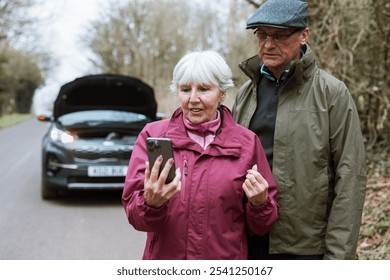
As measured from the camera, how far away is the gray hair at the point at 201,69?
2.27m

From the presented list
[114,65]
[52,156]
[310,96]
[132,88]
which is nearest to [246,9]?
[132,88]

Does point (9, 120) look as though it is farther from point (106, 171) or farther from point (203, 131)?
point (203, 131)

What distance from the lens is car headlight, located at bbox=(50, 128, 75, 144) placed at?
7.87 metres

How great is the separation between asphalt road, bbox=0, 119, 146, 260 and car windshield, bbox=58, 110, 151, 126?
3.85 ft

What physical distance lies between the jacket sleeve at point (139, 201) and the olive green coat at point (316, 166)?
1.96 feet

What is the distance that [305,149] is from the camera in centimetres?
243

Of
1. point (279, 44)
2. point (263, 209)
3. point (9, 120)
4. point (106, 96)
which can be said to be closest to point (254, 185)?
point (263, 209)

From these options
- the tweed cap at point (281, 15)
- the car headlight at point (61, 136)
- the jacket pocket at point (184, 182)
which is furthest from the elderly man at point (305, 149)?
the car headlight at point (61, 136)

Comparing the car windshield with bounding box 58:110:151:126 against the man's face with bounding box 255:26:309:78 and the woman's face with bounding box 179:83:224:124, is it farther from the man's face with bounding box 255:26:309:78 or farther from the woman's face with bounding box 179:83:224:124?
the woman's face with bounding box 179:83:224:124

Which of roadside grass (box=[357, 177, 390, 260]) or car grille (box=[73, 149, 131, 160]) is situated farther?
car grille (box=[73, 149, 131, 160])

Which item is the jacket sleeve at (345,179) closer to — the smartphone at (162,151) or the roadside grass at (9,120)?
the smartphone at (162,151)

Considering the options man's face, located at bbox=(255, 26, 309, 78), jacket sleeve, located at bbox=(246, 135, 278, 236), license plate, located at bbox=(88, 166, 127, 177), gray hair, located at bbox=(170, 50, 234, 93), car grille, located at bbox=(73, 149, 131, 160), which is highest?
man's face, located at bbox=(255, 26, 309, 78)

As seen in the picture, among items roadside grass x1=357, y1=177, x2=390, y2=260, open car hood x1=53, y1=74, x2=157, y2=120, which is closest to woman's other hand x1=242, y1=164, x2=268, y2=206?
roadside grass x1=357, y1=177, x2=390, y2=260

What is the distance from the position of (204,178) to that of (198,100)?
1.04 ft
